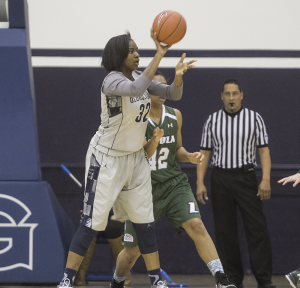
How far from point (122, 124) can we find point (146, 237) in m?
0.86

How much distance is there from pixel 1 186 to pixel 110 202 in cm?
147

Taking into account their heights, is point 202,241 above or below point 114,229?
above

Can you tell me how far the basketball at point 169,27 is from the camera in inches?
135

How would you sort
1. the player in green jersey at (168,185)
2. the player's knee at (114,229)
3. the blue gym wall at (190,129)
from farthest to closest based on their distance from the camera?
the blue gym wall at (190,129), the player's knee at (114,229), the player in green jersey at (168,185)

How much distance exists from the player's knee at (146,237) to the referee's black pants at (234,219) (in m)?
1.47

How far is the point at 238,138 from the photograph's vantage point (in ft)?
16.4

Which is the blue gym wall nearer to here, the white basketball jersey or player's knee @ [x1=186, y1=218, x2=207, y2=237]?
player's knee @ [x1=186, y1=218, x2=207, y2=237]

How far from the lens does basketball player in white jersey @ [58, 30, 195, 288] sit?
3490 mm

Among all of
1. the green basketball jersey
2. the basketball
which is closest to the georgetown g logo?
the green basketball jersey

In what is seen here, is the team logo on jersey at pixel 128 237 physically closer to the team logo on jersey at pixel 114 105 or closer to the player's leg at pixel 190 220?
the player's leg at pixel 190 220

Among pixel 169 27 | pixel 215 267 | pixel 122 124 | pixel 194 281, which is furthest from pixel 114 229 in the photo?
pixel 169 27

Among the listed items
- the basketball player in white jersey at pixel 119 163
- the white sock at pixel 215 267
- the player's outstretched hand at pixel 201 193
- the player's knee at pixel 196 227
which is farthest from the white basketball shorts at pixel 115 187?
the player's outstretched hand at pixel 201 193

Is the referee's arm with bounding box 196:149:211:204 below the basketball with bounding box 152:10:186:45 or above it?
below

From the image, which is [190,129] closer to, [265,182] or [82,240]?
[265,182]
